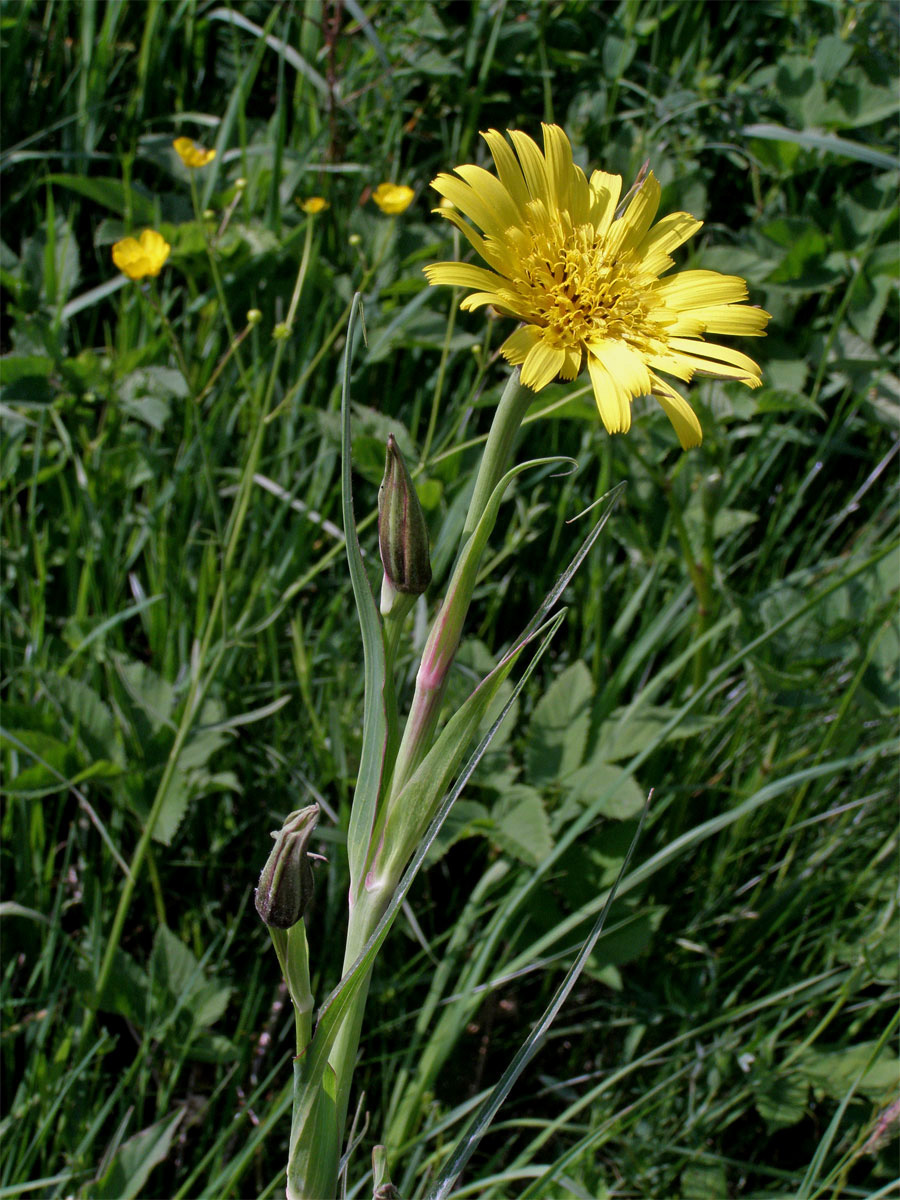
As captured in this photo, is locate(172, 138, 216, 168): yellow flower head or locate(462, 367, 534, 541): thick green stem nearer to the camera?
locate(462, 367, 534, 541): thick green stem

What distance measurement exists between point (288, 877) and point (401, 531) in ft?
1.05

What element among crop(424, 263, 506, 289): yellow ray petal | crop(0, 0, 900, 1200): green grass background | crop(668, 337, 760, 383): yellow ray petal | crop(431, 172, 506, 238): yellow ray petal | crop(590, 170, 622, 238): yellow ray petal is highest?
crop(590, 170, 622, 238): yellow ray petal

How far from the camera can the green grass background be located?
1.52 meters

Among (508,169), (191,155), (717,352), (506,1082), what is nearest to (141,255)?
(191,155)

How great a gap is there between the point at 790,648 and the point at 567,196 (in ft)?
3.86

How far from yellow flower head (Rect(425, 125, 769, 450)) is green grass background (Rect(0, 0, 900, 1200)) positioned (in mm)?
606

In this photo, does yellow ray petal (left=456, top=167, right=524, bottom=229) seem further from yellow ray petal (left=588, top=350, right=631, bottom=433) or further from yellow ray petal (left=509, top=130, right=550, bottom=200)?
yellow ray petal (left=588, top=350, right=631, bottom=433)

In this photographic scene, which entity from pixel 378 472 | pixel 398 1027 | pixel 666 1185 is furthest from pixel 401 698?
pixel 666 1185

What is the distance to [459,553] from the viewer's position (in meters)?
0.88

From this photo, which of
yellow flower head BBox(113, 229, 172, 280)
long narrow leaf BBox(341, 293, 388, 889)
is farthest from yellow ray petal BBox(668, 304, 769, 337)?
yellow flower head BBox(113, 229, 172, 280)

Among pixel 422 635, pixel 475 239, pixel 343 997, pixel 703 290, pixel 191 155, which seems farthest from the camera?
pixel 191 155

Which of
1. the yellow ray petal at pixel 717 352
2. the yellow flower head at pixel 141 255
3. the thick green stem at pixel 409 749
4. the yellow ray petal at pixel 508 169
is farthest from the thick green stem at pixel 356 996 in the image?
the yellow flower head at pixel 141 255

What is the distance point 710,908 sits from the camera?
1.79 m

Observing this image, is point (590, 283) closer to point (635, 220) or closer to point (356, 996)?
point (635, 220)
